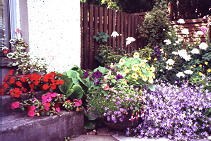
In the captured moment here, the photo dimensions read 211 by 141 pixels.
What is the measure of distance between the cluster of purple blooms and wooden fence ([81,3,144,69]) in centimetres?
232

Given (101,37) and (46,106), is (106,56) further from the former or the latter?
(46,106)

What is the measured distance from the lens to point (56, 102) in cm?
344

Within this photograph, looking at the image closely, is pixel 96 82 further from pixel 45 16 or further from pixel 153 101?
pixel 45 16

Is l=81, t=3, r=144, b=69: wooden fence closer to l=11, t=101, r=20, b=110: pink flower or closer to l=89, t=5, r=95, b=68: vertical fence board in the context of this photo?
l=89, t=5, r=95, b=68: vertical fence board

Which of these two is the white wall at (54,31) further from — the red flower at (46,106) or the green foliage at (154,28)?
the green foliage at (154,28)

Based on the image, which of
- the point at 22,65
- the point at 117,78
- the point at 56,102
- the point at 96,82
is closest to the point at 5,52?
the point at 22,65

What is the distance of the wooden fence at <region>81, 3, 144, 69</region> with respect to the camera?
5812 mm

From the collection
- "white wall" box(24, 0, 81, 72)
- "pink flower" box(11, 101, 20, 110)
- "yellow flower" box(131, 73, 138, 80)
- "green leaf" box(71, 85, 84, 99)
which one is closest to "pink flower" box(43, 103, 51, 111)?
"pink flower" box(11, 101, 20, 110)

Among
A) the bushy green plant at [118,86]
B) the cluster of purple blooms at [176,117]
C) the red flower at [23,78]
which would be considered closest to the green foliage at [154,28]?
the bushy green plant at [118,86]

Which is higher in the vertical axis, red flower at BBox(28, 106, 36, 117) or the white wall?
the white wall

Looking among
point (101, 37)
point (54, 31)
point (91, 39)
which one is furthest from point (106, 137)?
point (101, 37)

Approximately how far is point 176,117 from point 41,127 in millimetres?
1736

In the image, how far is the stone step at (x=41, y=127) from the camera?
2.74m

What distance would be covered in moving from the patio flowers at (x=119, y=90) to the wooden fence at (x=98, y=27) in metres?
1.72
